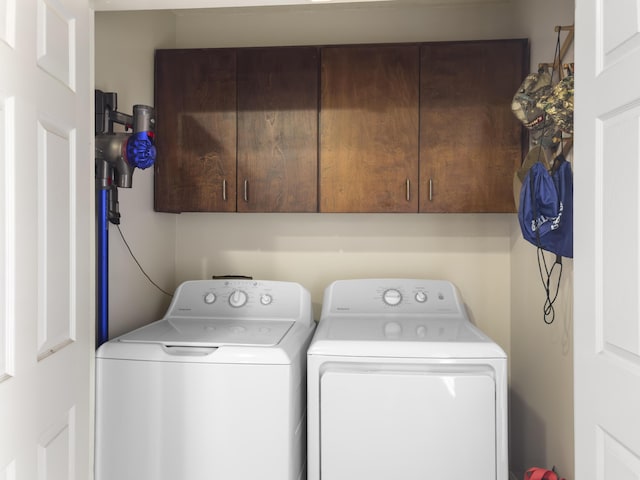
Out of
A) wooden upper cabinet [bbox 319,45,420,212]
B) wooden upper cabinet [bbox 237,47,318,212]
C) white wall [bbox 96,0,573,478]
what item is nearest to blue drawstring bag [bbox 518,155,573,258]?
white wall [bbox 96,0,573,478]

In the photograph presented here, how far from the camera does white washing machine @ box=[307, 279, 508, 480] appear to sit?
186cm

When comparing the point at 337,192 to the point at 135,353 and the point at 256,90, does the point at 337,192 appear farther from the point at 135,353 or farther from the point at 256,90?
the point at 135,353

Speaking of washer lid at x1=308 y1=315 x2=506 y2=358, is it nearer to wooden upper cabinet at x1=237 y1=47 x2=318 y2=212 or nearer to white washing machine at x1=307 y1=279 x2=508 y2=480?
white washing machine at x1=307 y1=279 x2=508 y2=480

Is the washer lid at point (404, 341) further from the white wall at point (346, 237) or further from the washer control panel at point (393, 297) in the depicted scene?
the white wall at point (346, 237)

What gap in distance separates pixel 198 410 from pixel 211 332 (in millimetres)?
360

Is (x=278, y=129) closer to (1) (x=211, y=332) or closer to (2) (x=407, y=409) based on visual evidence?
(1) (x=211, y=332)

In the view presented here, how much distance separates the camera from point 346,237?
2.86 metres

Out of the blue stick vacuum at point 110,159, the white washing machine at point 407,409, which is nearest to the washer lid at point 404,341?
the white washing machine at point 407,409

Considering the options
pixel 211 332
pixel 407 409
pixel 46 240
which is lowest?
pixel 407 409

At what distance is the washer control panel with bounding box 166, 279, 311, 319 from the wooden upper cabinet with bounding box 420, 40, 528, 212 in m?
0.75

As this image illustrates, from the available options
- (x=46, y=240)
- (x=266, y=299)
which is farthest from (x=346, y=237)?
(x=46, y=240)

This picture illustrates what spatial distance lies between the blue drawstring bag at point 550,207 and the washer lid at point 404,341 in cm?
42

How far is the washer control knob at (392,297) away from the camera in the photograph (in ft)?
8.30

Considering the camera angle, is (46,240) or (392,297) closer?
(46,240)
